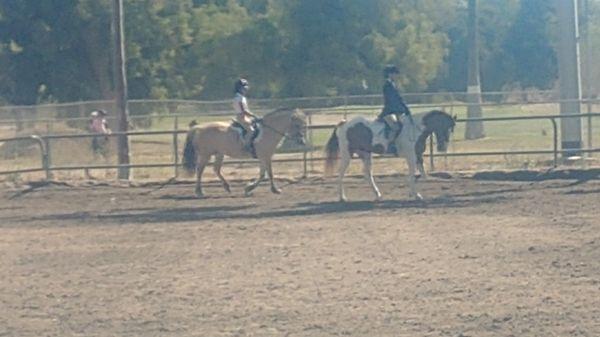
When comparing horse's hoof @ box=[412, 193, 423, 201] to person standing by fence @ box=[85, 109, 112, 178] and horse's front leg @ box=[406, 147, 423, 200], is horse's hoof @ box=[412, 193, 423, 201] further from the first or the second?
person standing by fence @ box=[85, 109, 112, 178]

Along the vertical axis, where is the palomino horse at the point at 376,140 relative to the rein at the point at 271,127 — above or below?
below

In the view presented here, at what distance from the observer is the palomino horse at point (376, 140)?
1995 cm

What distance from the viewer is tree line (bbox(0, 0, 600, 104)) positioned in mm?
46656

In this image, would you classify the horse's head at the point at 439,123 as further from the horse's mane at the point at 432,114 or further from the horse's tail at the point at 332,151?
the horse's tail at the point at 332,151

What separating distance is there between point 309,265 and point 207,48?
135 ft

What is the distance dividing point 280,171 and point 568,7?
730 cm

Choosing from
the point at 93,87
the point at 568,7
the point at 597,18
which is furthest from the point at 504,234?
the point at 597,18

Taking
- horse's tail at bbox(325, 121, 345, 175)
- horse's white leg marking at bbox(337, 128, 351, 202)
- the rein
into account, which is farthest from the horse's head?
the rein

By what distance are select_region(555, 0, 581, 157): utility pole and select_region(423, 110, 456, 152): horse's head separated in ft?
17.2

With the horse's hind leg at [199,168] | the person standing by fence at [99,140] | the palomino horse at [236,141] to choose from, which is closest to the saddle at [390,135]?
the palomino horse at [236,141]

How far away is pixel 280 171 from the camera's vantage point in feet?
87.3

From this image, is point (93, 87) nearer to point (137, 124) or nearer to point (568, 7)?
point (137, 124)

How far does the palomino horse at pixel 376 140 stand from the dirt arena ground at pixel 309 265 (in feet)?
1.85

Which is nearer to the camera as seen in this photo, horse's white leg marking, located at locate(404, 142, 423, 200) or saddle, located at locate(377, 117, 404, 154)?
horse's white leg marking, located at locate(404, 142, 423, 200)
